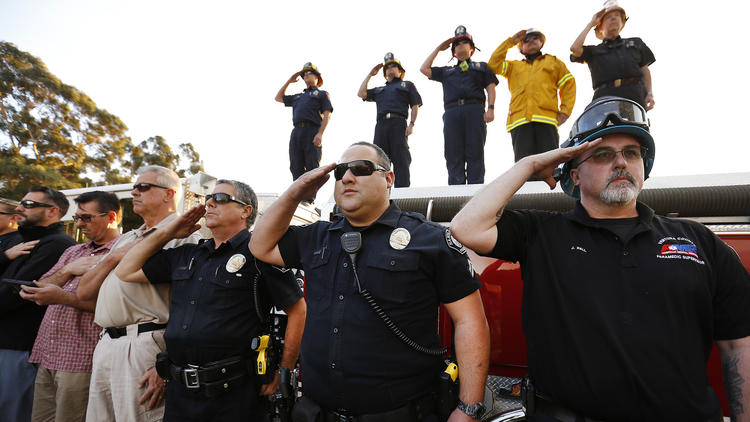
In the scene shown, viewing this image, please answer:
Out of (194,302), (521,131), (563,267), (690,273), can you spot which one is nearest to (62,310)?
(194,302)

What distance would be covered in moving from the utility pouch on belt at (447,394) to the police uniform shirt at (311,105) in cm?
497

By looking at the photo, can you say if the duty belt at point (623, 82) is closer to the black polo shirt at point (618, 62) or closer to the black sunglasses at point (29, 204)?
the black polo shirt at point (618, 62)

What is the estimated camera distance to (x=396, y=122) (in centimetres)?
529

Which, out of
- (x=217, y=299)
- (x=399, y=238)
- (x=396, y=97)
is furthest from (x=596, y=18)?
(x=217, y=299)

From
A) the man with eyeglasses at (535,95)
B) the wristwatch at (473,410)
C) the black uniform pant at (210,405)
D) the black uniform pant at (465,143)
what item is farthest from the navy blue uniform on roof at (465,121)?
the black uniform pant at (210,405)

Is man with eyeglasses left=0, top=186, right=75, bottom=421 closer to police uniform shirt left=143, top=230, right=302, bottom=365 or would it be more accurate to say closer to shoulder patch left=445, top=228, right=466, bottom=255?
police uniform shirt left=143, top=230, right=302, bottom=365

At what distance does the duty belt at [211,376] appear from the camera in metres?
2.21

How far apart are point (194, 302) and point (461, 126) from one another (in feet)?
11.6

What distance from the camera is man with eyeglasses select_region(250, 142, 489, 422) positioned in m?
1.65

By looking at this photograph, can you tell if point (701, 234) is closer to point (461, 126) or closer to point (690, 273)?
point (690, 273)

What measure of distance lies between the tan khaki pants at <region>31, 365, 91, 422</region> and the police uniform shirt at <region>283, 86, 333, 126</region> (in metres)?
4.29

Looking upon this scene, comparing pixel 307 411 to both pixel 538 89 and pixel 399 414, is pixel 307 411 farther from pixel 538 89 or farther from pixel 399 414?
pixel 538 89

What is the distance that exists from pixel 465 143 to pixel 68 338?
4328 millimetres

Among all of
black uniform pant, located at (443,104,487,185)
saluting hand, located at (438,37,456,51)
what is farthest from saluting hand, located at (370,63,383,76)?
black uniform pant, located at (443,104,487,185)
